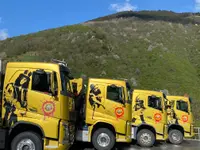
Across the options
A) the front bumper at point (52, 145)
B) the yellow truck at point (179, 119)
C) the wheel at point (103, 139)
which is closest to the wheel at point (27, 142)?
the front bumper at point (52, 145)

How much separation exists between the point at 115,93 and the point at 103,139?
1836mm

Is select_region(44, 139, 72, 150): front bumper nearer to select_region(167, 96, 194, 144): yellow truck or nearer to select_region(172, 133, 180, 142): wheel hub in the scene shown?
select_region(167, 96, 194, 144): yellow truck

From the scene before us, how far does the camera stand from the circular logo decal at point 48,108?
9.52 m

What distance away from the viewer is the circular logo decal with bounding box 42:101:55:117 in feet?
31.2

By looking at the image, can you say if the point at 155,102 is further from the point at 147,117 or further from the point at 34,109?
the point at 34,109

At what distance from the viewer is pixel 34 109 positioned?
375 inches

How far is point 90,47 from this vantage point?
3984 centimetres

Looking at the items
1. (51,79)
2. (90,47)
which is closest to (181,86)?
(90,47)

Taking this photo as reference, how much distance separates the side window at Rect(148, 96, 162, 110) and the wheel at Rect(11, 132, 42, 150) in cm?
768

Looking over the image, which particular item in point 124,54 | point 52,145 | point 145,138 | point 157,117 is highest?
point 124,54

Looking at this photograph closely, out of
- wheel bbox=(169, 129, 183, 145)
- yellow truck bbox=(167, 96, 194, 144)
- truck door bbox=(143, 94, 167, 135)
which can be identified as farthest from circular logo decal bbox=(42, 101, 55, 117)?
wheel bbox=(169, 129, 183, 145)

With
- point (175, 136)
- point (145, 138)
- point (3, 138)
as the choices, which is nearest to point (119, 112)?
point (145, 138)

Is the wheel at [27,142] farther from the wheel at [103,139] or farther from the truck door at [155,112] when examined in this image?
the truck door at [155,112]

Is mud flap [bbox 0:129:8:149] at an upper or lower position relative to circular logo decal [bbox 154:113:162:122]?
lower
